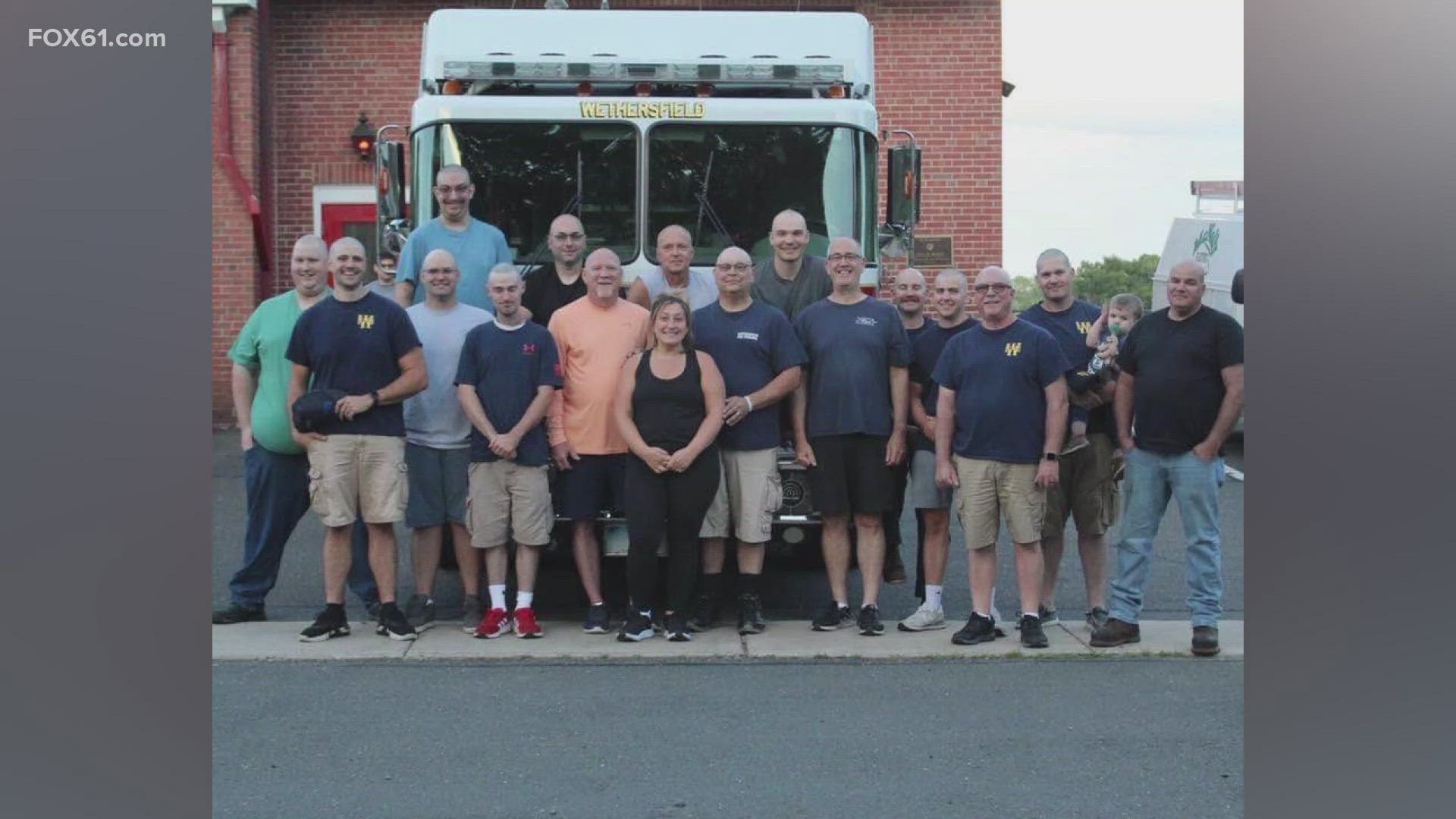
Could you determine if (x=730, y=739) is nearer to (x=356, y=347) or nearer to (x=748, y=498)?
(x=748, y=498)

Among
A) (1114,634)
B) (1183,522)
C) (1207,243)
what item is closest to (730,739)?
(1114,634)

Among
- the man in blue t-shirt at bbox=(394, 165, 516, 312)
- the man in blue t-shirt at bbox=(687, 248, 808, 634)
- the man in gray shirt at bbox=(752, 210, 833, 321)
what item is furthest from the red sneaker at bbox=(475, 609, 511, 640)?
the man in gray shirt at bbox=(752, 210, 833, 321)

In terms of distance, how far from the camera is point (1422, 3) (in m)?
2.36

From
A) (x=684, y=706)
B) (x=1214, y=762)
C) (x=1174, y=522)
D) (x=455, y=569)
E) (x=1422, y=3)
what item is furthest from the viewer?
(x=1174, y=522)

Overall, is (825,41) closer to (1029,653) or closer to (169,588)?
(1029,653)

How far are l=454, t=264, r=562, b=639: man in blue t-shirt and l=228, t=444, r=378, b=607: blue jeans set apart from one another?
0.93 m

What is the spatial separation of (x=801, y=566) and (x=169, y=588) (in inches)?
313

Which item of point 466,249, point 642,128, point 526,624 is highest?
point 642,128

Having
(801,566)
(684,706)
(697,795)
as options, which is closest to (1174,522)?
(801,566)

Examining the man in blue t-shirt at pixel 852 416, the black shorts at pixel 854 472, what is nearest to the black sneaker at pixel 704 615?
the man in blue t-shirt at pixel 852 416

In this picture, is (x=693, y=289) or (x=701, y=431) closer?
(x=701, y=431)

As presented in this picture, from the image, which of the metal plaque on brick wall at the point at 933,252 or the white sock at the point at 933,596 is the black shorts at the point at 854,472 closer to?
the white sock at the point at 933,596

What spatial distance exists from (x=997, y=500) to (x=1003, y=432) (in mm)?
344

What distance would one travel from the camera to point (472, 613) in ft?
27.3
